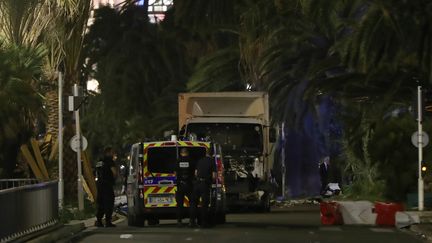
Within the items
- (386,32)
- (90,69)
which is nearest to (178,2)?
(90,69)

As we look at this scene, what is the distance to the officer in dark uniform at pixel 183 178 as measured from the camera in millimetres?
20094

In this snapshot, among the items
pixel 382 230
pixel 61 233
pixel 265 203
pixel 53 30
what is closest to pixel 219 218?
pixel 382 230

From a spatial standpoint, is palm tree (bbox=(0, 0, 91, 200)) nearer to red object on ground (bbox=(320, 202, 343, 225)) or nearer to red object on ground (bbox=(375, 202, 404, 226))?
red object on ground (bbox=(320, 202, 343, 225))

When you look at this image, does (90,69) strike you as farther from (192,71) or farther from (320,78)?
(320,78)

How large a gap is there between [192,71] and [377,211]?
69.7ft

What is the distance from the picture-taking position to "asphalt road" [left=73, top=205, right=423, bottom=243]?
17.4 m

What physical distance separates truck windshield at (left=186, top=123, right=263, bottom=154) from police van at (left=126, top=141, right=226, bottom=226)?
5249 millimetres

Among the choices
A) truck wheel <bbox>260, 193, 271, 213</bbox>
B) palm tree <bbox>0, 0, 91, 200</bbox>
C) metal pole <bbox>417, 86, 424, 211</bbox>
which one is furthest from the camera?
palm tree <bbox>0, 0, 91, 200</bbox>

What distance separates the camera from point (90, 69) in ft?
143

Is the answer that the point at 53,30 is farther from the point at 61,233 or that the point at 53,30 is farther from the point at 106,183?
the point at 61,233

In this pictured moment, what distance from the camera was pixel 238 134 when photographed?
26656mm

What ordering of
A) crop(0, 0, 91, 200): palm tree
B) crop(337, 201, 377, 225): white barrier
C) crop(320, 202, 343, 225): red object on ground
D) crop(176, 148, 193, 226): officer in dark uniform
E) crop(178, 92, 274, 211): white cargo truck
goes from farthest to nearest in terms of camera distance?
crop(0, 0, 91, 200): palm tree, crop(178, 92, 274, 211): white cargo truck, crop(337, 201, 377, 225): white barrier, crop(320, 202, 343, 225): red object on ground, crop(176, 148, 193, 226): officer in dark uniform

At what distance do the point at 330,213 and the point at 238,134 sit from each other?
5505 millimetres

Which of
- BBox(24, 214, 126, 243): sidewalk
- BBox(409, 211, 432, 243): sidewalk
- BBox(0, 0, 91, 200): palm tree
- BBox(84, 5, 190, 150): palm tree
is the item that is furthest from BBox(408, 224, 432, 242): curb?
BBox(84, 5, 190, 150): palm tree
